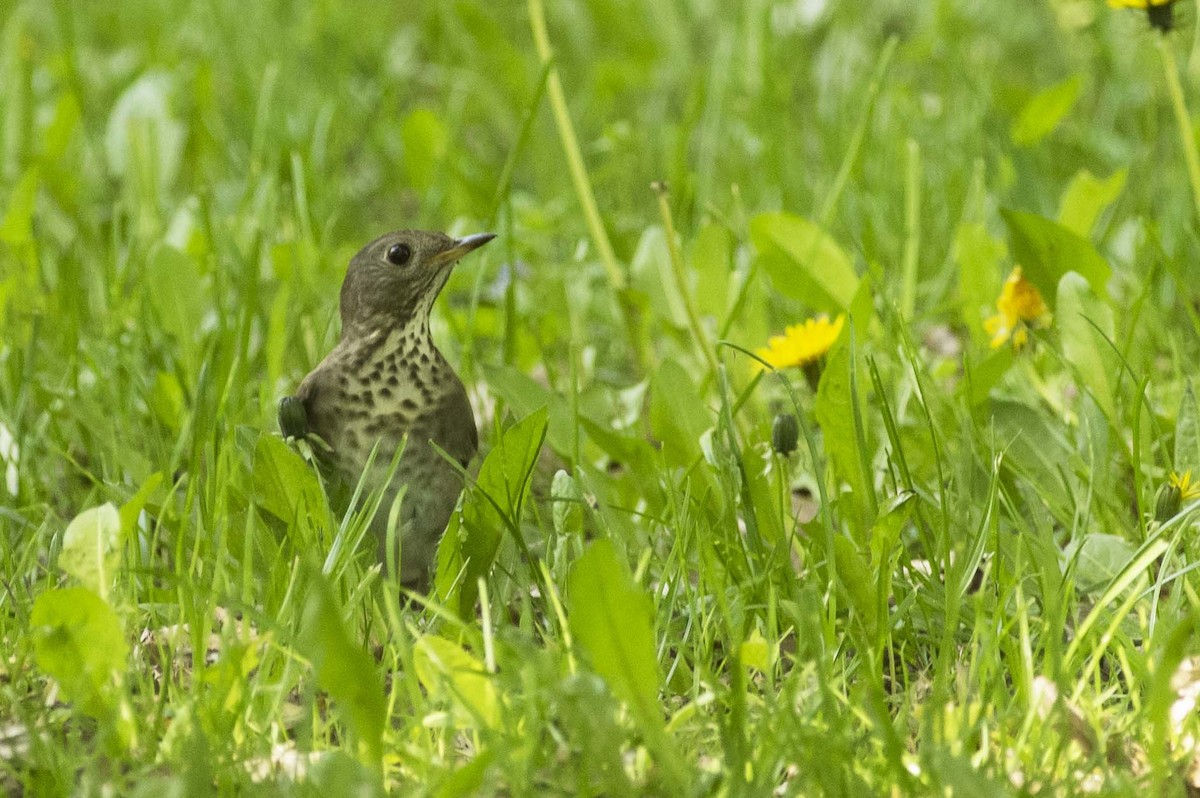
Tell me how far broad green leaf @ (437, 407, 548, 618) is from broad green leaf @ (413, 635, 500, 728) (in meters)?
0.40

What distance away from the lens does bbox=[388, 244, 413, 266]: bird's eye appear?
3297 mm

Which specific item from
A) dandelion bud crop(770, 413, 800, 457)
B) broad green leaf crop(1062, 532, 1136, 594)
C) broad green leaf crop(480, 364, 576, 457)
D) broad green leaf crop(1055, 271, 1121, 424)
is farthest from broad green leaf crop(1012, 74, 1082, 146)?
dandelion bud crop(770, 413, 800, 457)

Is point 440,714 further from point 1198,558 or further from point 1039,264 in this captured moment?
point 1039,264

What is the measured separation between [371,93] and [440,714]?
197 inches

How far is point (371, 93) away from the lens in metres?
6.98

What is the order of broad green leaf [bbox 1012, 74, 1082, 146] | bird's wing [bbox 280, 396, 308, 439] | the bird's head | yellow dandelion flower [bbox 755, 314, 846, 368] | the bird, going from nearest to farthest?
1. bird's wing [bbox 280, 396, 308, 439]
2. the bird
3. the bird's head
4. yellow dandelion flower [bbox 755, 314, 846, 368]
5. broad green leaf [bbox 1012, 74, 1082, 146]

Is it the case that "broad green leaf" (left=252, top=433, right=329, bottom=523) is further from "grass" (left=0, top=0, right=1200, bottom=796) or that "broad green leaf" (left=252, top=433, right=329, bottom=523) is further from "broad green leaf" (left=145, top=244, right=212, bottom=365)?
"broad green leaf" (left=145, top=244, right=212, bottom=365)

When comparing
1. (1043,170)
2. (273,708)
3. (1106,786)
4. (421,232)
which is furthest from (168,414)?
(1043,170)

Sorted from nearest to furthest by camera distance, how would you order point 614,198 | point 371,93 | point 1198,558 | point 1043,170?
point 1198,558, point 1043,170, point 614,198, point 371,93

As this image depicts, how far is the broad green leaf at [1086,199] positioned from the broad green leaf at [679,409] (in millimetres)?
1322

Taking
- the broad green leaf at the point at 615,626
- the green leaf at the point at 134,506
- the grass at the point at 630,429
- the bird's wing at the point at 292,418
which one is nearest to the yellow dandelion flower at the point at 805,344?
the grass at the point at 630,429

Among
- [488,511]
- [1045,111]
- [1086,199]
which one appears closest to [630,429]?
[488,511]

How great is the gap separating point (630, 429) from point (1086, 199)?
1.47 m

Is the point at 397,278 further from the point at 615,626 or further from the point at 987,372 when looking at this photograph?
the point at 987,372
